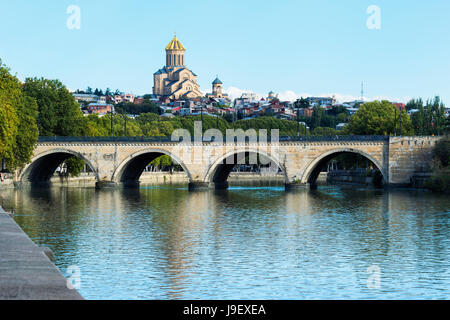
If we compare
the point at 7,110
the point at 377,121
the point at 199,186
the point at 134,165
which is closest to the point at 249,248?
the point at 7,110

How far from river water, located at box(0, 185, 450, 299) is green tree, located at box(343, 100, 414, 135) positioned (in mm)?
29495

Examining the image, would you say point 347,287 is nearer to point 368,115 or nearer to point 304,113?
point 368,115

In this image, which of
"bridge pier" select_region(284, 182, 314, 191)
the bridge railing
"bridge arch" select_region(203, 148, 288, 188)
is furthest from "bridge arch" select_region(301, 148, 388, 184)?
"bridge arch" select_region(203, 148, 288, 188)

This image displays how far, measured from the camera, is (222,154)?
58750 mm

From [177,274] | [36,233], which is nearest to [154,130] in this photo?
[36,233]

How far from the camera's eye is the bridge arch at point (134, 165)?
5975cm

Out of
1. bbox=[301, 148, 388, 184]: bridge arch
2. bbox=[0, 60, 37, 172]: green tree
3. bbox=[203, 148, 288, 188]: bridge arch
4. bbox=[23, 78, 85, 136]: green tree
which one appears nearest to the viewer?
bbox=[0, 60, 37, 172]: green tree

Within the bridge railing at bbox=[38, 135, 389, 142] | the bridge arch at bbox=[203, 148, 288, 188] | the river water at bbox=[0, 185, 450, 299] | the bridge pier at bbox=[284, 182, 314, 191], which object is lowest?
the river water at bbox=[0, 185, 450, 299]

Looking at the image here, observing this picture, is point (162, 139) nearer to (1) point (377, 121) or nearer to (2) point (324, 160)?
(2) point (324, 160)

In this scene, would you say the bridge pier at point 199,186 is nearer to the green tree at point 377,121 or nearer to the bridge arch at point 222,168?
the bridge arch at point 222,168

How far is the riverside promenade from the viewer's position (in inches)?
403

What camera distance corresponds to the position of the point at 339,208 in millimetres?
39312

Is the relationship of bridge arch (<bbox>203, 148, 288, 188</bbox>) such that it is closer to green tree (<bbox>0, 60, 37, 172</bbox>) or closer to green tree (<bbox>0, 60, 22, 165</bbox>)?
green tree (<bbox>0, 60, 37, 172</bbox>)

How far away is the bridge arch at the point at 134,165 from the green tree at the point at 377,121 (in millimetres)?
21380
